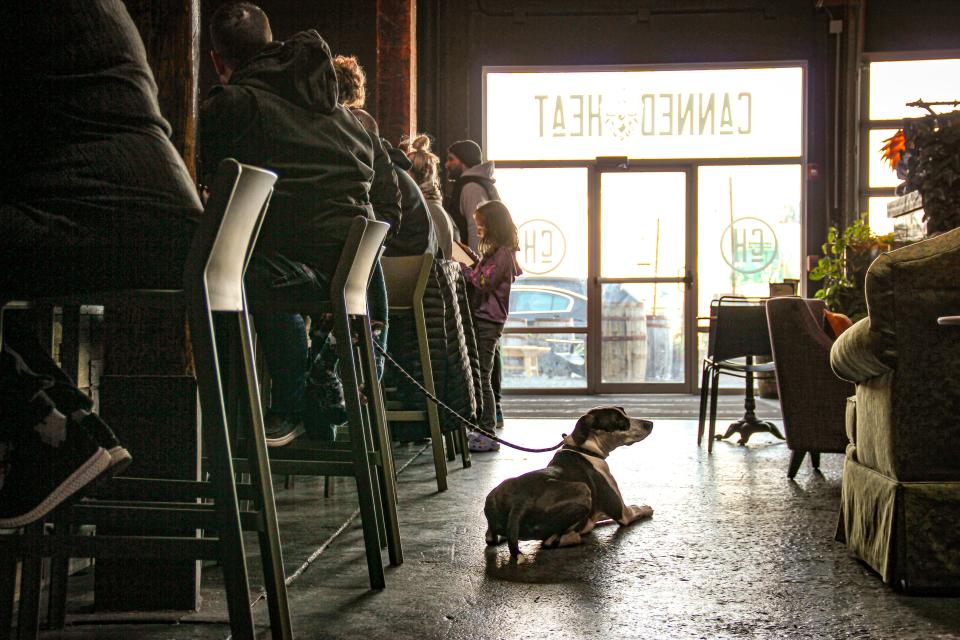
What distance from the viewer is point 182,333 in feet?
7.63

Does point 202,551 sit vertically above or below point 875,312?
below

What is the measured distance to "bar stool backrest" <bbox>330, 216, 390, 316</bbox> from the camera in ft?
8.65

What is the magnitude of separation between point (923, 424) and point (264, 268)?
1748mm

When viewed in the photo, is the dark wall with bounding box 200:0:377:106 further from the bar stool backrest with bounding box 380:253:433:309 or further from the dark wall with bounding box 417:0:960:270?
the bar stool backrest with bounding box 380:253:433:309

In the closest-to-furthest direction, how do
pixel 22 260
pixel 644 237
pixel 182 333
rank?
pixel 22 260 → pixel 182 333 → pixel 644 237

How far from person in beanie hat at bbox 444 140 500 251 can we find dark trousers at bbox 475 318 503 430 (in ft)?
3.59

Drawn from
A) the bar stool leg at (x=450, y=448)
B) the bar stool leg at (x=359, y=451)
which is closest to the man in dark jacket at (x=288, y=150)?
the bar stool leg at (x=359, y=451)

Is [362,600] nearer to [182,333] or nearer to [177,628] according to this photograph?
[177,628]

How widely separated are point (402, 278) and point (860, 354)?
83.3 inches

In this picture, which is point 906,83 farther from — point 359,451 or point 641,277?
point 359,451

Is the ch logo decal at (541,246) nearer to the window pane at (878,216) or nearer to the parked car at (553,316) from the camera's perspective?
the parked car at (553,316)

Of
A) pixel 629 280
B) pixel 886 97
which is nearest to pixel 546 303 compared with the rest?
pixel 629 280

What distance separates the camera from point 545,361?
34.7 ft

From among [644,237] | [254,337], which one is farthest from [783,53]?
[254,337]
